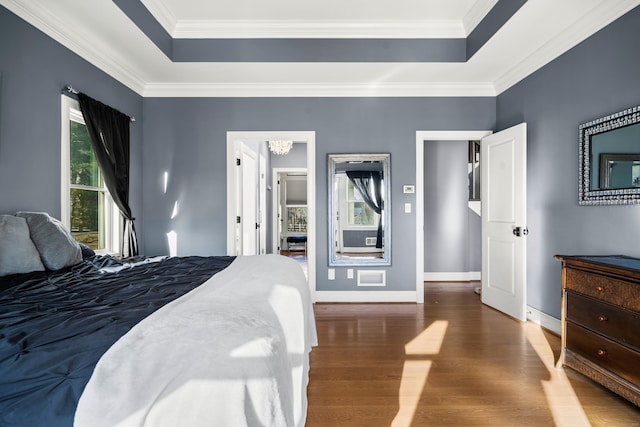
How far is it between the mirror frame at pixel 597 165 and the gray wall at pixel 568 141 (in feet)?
0.20

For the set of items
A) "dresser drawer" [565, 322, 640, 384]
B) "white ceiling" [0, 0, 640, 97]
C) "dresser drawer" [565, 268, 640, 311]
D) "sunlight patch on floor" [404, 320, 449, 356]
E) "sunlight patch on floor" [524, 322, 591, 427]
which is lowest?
"sunlight patch on floor" [524, 322, 591, 427]

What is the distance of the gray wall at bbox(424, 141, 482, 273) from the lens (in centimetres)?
525

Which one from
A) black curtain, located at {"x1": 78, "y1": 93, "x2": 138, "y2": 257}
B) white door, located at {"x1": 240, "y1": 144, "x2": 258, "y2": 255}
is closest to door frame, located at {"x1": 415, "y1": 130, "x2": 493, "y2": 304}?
white door, located at {"x1": 240, "y1": 144, "x2": 258, "y2": 255}

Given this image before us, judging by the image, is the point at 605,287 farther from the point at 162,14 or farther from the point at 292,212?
the point at 292,212

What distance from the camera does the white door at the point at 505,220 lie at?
3307 millimetres

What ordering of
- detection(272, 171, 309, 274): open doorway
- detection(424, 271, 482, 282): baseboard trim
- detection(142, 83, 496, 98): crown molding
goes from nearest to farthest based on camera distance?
detection(142, 83, 496, 98): crown molding → detection(424, 271, 482, 282): baseboard trim → detection(272, 171, 309, 274): open doorway

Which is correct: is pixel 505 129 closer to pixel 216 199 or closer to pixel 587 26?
pixel 587 26

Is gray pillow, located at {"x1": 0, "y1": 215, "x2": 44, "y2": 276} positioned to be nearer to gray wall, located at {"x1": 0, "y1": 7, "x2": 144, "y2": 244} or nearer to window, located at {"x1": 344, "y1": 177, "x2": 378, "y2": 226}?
gray wall, located at {"x1": 0, "y1": 7, "x2": 144, "y2": 244}

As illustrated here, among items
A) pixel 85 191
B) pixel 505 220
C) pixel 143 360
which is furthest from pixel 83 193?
pixel 505 220

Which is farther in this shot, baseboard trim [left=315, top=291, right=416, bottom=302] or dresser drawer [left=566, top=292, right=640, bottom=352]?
baseboard trim [left=315, top=291, right=416, bottom=302]

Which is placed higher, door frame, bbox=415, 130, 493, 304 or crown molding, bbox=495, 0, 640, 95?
crown molding, bbox=495, 0, 640, 95

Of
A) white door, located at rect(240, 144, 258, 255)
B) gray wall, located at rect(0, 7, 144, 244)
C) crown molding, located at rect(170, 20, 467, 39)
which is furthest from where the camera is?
white door, located at rect(240, 144, 258, 255)

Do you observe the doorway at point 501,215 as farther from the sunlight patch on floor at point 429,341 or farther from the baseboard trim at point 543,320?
the sunlight patch on floor at point 429,341

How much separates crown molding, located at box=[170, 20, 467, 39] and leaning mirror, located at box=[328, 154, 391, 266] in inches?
52.7
